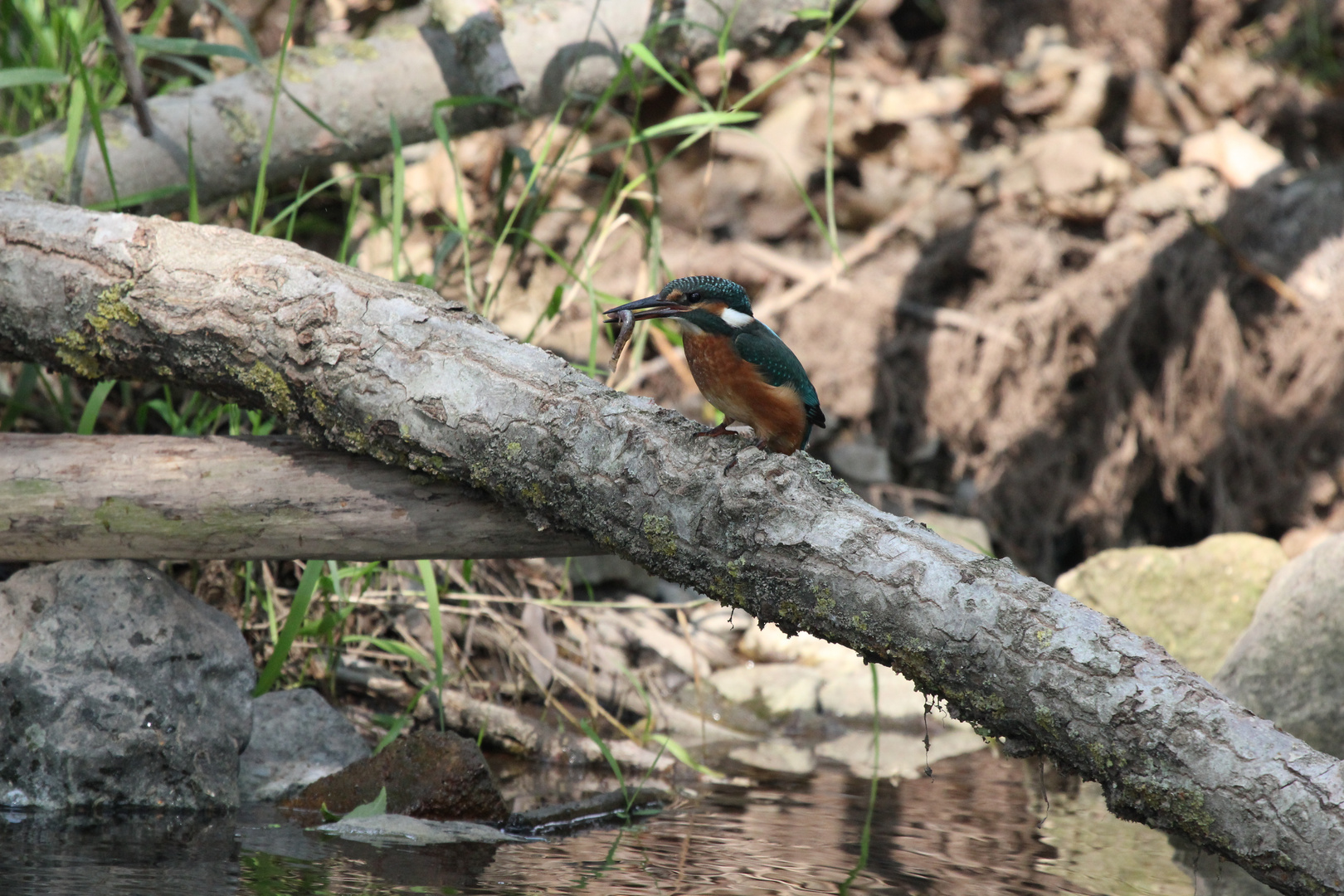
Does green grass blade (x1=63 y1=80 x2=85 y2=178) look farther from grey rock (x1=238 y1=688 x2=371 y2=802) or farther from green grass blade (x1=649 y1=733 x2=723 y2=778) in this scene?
green grass blade (x1=649 y1=733 x2=723 y2=778)

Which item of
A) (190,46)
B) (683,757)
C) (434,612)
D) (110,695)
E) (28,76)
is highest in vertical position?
→ (190,46)

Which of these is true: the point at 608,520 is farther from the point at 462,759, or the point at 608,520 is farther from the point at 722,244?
the point at 722,244

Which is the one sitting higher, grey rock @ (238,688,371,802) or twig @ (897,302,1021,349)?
twig @ (897,302,1021,349)

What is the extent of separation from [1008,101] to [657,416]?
20.3ft

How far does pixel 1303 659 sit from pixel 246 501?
309 cm

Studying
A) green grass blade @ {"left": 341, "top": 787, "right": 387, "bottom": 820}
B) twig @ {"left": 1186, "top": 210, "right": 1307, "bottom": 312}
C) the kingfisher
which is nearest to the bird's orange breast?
the kingfisher

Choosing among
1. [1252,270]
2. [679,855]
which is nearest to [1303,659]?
[679,855]

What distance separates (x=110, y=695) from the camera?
3.07 m

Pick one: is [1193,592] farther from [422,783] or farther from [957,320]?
[422,783]

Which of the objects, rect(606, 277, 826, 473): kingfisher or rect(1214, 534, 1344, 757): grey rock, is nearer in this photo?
rect(606, 277, 826, 473): kingfisher

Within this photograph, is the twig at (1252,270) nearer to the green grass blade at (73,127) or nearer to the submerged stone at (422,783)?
the submerged stone at (422,783)

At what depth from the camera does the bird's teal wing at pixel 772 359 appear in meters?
2.75

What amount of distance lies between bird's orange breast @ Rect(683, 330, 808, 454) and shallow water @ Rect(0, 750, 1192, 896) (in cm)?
104

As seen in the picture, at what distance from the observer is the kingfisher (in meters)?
2.75
